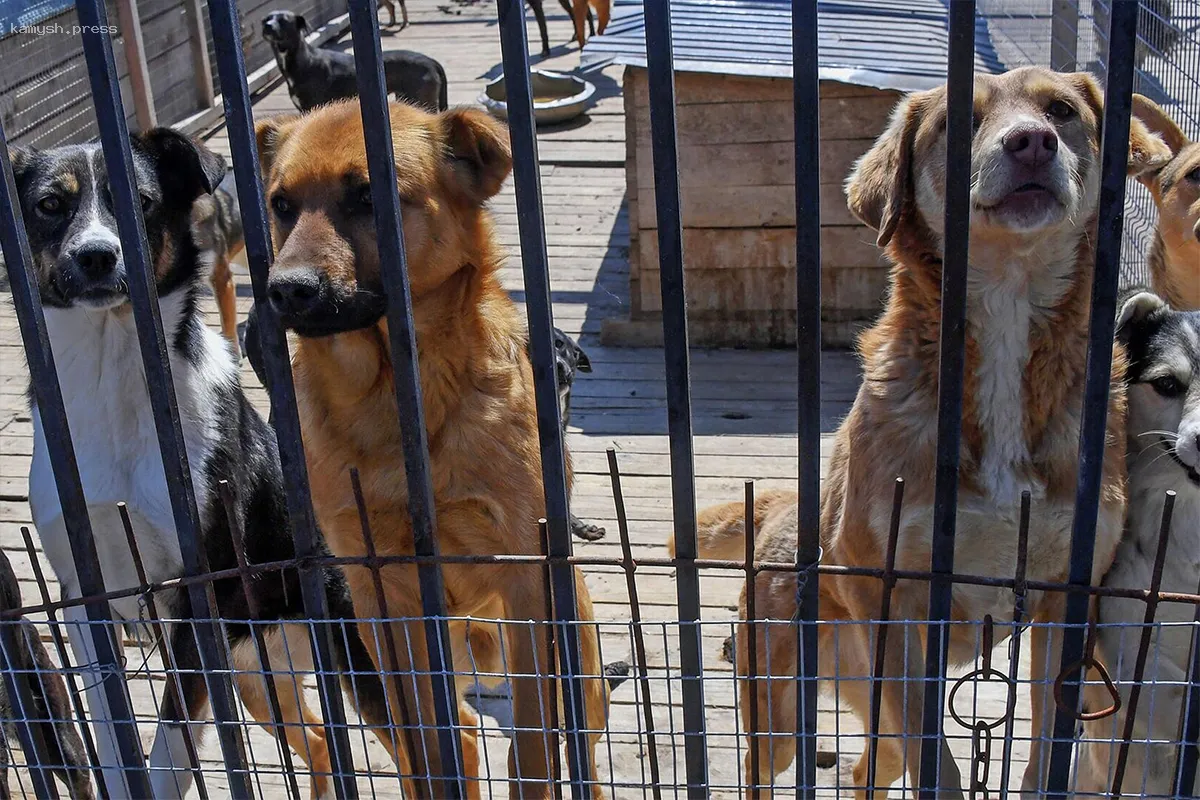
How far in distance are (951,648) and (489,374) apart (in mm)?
1217

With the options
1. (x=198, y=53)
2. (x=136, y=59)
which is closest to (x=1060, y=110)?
(x=136, y=59)

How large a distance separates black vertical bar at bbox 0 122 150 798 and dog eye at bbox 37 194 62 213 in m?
1.05

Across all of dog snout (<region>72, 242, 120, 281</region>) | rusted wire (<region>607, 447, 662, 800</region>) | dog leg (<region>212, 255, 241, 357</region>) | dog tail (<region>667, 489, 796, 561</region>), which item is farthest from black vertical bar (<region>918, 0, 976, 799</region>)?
dog leg (<region>212, 255, 241, 357</region>)

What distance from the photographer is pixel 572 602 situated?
187 centimetres

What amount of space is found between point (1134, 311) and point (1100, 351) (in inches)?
42.4

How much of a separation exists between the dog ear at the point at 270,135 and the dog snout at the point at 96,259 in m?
0.42

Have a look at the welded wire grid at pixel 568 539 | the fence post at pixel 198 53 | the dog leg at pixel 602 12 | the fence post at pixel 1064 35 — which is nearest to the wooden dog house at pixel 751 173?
the fence post at pixel 1064 35

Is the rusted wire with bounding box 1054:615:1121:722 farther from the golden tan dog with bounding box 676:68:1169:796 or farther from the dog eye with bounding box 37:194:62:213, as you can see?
the dog eye with bounding box 37:194:62:213

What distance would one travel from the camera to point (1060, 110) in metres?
2.64

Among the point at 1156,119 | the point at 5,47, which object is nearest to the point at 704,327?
the point at 1156,119

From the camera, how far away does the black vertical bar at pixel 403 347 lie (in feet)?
5.40

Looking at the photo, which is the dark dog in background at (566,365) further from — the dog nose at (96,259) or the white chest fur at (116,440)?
the dog nose at (96,259)

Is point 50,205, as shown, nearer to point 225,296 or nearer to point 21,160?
point 21,160

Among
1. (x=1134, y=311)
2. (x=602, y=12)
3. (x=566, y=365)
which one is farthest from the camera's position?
(x=602, y=12)
